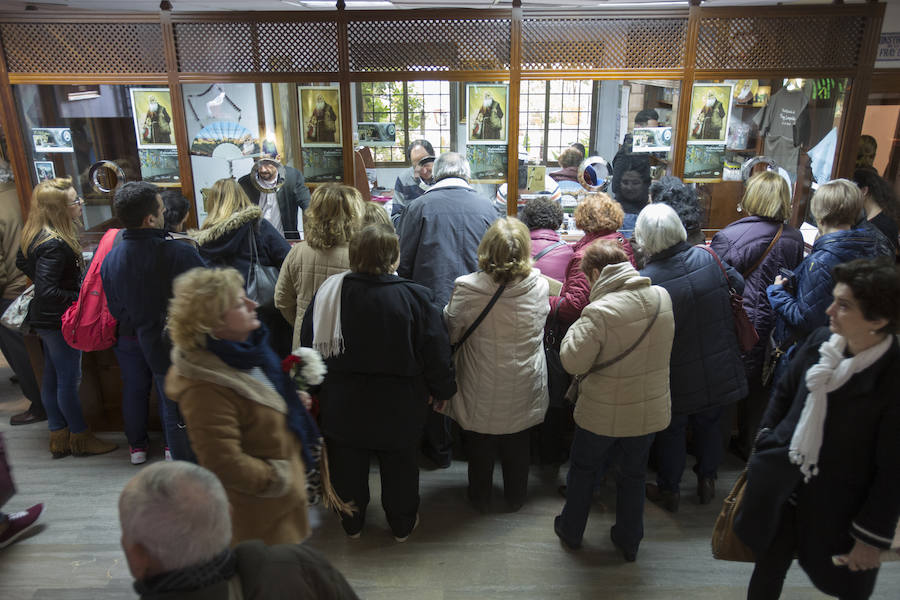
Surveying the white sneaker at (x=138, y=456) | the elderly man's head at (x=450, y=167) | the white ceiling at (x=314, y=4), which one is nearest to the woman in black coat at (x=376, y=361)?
the elderly man's head at (x=450, y=167)

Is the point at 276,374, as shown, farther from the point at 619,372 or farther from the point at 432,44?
the point at 432,44

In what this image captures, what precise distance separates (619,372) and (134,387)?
9.26 feet

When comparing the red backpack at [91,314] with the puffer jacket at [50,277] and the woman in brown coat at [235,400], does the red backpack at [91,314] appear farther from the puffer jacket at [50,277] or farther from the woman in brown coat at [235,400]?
the woman in brown coat at [235,400]

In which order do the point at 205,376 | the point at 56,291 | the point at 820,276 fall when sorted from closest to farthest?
the point at 205,376, the point at 820,276, the point at 56,291

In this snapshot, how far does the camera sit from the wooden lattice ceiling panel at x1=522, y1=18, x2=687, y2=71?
400 centimetres

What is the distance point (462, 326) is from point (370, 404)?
0.55 metres

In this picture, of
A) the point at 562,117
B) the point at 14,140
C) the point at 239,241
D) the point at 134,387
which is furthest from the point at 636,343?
the point at 562,117

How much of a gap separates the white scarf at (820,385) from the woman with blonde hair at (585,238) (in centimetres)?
125

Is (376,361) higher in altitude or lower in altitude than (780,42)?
lower

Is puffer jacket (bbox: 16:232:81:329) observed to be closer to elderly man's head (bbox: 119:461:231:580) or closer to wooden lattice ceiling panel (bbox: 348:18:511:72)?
wooden lattice ceiling panel (bbox: 348:18:511:72)

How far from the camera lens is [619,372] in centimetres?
268

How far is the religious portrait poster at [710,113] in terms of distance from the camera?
4.21m

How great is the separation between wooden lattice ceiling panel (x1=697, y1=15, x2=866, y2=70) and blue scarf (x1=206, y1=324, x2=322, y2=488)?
132 inches

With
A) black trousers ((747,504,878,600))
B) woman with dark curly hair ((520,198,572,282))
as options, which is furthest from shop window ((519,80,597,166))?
black trousers ((747,504,878,600))
